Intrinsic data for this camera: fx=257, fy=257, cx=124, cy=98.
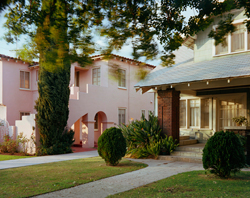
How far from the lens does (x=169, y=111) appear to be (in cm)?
1181

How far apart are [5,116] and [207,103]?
46.9ft

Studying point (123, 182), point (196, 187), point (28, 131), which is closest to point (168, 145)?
point (123, 182)

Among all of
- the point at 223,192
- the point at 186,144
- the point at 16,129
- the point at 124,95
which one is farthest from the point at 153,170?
the point at 124,95

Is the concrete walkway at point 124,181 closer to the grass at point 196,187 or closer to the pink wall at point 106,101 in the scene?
the grass at point 196,187

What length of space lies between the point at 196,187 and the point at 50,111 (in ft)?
30.2

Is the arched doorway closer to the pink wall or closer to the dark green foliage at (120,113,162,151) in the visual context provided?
the pink wall

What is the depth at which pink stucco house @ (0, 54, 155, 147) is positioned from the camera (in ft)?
55.0

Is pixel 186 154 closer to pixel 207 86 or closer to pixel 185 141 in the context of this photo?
pixel 185 141

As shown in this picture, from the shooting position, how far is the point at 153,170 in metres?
8.66

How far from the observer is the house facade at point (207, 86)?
10445mm

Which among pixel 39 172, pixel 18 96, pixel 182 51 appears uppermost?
pixel 182 51

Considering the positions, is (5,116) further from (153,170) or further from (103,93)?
A: (153,170)

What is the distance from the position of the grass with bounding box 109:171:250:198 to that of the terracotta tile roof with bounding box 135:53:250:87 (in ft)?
12.7

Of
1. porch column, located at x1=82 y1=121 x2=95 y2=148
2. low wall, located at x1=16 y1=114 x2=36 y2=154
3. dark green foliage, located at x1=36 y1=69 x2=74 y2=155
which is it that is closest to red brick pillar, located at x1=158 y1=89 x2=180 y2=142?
dark green foliage, located at x1=36 y1=69 x2=74 y2=155
